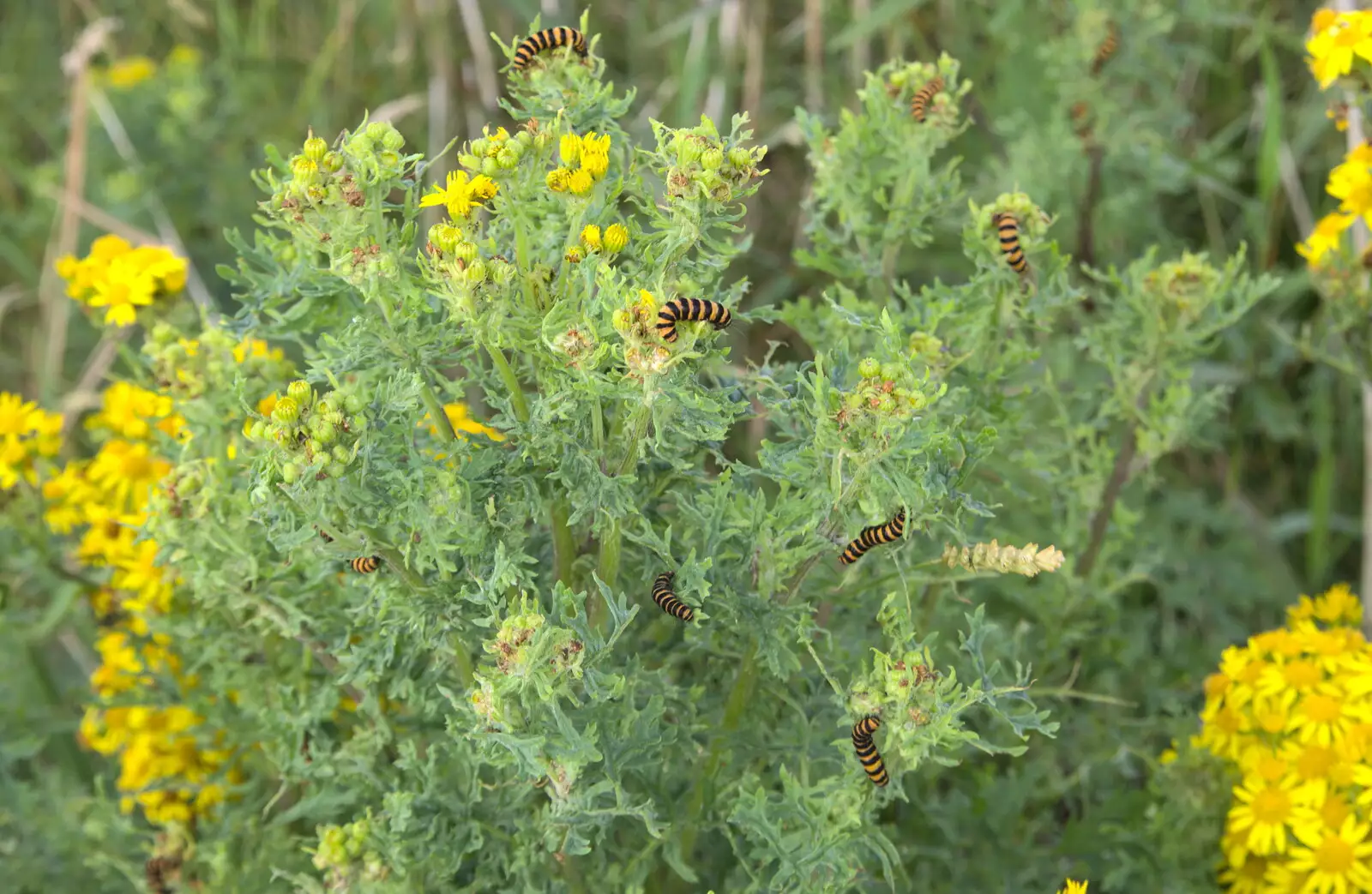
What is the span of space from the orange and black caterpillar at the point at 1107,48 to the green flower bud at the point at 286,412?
2.96 metres

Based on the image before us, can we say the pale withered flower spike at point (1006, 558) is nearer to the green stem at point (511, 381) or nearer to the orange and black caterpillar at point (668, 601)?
the orange and black caterpillar at point (668, 601)

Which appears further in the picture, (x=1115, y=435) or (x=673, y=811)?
(x=1115, y=435)

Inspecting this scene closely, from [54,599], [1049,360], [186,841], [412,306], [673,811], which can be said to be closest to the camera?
[412,306]

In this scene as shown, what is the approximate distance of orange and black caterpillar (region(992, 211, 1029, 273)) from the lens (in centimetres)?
245

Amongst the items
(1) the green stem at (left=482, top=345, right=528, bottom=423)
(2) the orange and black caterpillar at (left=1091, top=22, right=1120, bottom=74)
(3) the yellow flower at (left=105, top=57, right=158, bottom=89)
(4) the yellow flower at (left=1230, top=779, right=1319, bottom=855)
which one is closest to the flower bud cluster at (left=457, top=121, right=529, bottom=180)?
(1) the green stem at (left=482, top=345, right=528, bottom=423)

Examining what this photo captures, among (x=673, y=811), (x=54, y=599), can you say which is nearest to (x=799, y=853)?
(x=673, y=811)

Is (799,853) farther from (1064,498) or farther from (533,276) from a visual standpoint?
(1064,498)

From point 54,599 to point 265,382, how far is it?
116cm

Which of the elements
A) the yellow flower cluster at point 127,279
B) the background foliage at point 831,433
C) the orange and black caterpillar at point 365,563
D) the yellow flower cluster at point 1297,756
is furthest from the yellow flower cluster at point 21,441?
the yellow flower cluster at point 1297,756

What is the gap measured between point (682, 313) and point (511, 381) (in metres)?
0.40

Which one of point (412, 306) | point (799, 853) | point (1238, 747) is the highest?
point (412, 306)

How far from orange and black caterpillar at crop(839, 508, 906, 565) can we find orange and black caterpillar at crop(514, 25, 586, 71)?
953 millimetres

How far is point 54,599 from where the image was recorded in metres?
3.41

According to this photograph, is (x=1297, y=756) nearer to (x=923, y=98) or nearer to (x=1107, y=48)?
(x=923, y=98)
